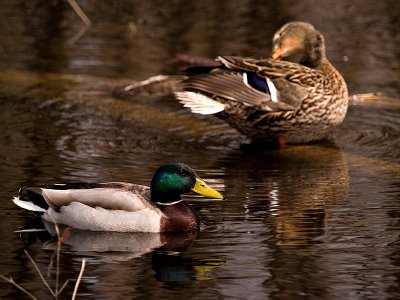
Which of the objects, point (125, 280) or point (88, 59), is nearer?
point (125, 280)

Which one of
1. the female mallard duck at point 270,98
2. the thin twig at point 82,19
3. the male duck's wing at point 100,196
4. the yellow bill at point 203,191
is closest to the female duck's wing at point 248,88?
the female mallard duck at point 270,98

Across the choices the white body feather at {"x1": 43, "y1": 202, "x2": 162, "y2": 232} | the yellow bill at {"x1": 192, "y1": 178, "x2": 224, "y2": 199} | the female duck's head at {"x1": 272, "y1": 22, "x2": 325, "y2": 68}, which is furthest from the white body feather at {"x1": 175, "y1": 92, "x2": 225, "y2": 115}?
the white body feather at {"x1": 43, "y1": 202, "x2": 162, "y2": 232}

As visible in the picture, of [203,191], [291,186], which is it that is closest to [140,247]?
[203,191]

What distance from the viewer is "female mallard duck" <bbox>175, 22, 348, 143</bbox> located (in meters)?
10.9

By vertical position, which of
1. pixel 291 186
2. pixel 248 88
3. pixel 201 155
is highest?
pixel 248 88

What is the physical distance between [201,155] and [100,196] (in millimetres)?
2274

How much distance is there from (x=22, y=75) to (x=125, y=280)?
6.55 metres

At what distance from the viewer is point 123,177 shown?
973 cm

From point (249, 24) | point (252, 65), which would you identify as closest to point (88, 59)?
point (249, 24)

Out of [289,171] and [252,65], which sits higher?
[252,65]

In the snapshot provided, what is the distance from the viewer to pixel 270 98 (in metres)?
11.0

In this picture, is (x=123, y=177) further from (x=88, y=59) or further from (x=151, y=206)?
(x=88, y=59)

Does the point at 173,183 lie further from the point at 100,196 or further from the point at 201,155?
the point at 201,155

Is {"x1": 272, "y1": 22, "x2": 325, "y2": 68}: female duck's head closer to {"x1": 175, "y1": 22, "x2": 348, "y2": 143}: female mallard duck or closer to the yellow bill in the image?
{"x1": 175, "y1": 22, "x2": 348, "y2": 143}: female mallard duck
